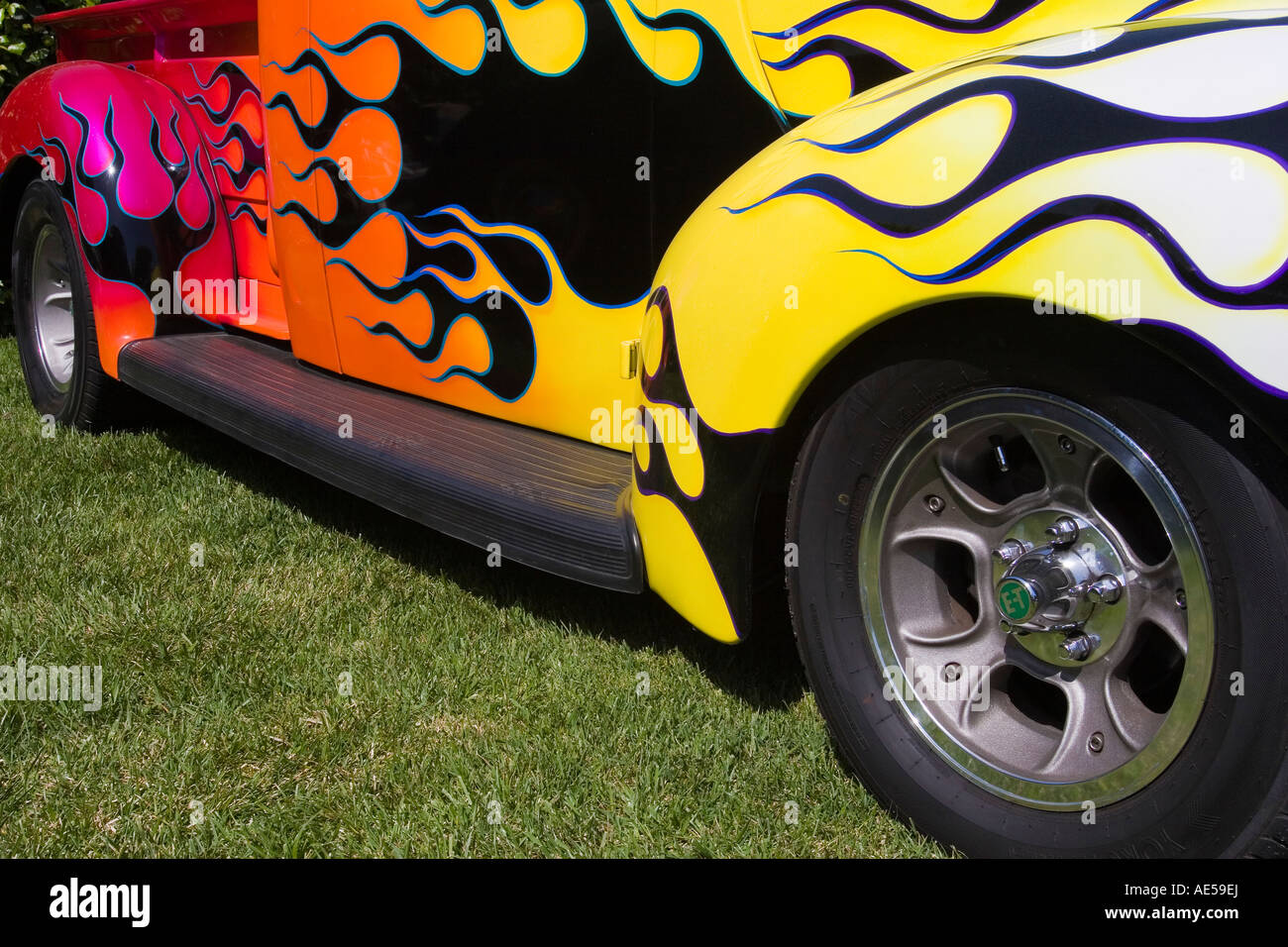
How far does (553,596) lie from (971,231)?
5.29 ft

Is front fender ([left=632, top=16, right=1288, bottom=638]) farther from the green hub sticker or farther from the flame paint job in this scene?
the green hub sticker

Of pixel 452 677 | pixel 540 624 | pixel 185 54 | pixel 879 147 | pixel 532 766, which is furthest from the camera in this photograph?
pixel 185 54

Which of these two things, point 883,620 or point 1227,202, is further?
point 883,620

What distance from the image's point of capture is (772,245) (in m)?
1.73

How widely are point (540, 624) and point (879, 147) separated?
4.80 feet

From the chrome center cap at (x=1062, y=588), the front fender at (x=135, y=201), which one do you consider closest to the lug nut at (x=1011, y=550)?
the chrome center cap at (x=1062, y=588)

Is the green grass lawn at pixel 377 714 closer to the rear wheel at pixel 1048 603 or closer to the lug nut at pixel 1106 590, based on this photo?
the rear wheel at pixel 1048 603

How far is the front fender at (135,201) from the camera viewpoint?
144 inches

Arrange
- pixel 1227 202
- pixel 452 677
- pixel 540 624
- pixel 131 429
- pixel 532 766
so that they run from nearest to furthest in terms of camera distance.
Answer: pixel 1227 202 → pixel 532 766 → pixel 452 677 → pixel 540 624 → pixel 131 429

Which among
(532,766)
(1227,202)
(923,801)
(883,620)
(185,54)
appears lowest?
(532,766)

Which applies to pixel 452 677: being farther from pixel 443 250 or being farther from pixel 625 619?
pixel 443 250

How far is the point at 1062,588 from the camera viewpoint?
1586 mm

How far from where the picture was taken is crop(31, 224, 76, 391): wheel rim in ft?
13.9

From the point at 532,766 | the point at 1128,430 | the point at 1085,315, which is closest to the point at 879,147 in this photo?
Answer: the point at 1085,315
